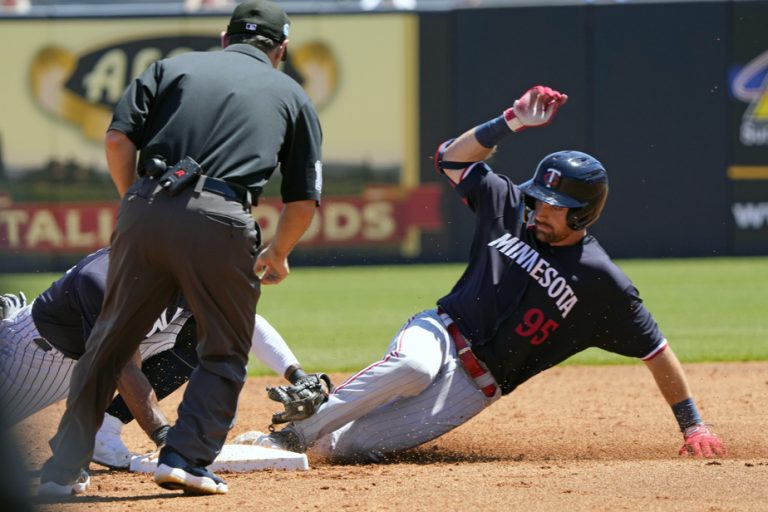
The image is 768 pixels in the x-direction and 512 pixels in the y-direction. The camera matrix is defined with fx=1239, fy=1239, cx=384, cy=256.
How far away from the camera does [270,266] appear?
4.48m

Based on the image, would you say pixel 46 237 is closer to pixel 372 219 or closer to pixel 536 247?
pixel 372 219

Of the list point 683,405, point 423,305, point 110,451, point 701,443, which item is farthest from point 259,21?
point 423,305

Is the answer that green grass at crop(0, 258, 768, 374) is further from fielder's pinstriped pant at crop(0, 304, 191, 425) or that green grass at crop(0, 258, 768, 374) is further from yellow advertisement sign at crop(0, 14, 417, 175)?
fielder's pinstriped pant at crop(0, 304, 191, 425)

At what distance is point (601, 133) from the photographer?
15.4 m

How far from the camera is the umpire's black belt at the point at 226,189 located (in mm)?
4082

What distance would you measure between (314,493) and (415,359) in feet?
3.03

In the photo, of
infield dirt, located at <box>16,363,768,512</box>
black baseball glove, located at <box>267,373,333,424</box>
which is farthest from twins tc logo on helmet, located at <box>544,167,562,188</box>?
black baseball glove, located at <box>267,373,333,424</box>

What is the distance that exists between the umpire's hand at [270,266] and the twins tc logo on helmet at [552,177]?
1.23 m

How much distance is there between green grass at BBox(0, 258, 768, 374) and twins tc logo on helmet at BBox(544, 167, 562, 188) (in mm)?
3242

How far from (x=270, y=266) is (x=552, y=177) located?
4.36 feet

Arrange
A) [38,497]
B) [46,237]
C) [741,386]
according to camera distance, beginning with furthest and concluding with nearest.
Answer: [46,237], [741,386], [38,497]

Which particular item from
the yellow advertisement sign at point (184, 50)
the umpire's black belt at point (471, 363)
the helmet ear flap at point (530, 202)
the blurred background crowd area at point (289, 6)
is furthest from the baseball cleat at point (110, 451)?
the blurred background crowd area at point (289, 6)

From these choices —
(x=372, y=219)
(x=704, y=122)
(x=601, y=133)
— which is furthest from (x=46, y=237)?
(x=704, y=122)

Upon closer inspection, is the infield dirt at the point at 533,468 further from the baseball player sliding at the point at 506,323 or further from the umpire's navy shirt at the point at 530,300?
the umpire's navy shirt at the point at 530,300
